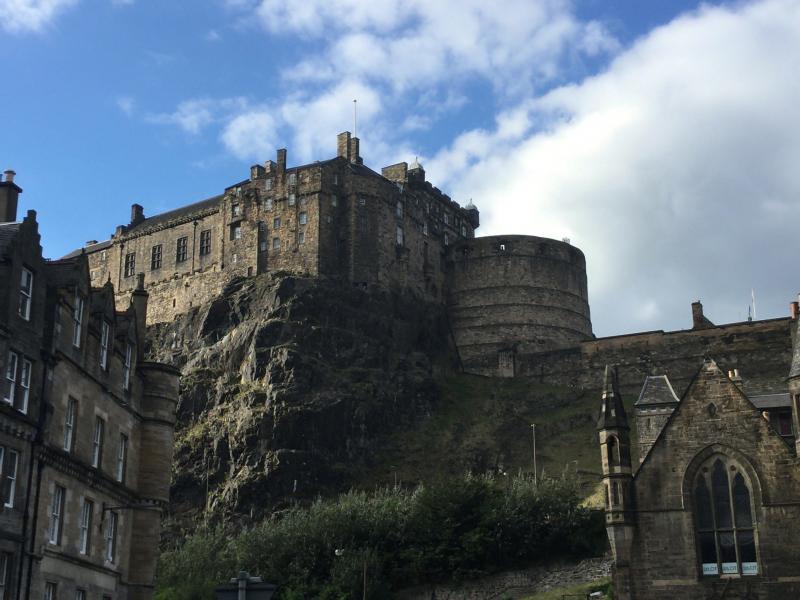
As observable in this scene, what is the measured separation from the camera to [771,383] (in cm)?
5541

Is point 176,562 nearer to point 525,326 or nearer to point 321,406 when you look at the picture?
point 321,406

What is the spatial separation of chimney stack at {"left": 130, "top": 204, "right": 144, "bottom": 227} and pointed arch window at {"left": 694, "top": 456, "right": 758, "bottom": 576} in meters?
78.3

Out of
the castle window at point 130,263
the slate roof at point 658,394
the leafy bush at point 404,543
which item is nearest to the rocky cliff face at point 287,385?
the castle window at point 130,263

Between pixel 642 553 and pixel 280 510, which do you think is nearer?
pixel 642 553

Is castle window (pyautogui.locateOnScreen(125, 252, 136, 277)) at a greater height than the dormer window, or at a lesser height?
greater

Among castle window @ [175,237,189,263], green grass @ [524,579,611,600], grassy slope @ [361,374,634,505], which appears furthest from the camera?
castle window @ [175,237,189,263]

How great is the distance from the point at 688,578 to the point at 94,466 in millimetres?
18418

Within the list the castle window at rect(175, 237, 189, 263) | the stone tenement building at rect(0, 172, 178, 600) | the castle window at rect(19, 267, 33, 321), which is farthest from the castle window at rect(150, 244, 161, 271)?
the castle window at rect(19, 267, 33, 321)

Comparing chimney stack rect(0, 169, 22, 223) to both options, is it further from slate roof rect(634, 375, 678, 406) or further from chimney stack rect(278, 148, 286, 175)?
chimney stack rect(278, 148, 286, 175)

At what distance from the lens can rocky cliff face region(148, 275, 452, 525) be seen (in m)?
73.9

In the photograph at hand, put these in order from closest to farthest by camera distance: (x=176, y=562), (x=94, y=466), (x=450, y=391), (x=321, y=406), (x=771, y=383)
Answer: (x=94, y=466)
(x=771, y=383)
(x=176, y=562)
(x=321, y=406)
(x=450, y=391)

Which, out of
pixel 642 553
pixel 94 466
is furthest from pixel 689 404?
pixel 94 466

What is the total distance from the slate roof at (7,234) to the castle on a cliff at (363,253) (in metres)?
55.9

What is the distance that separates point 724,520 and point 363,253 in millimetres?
57673
